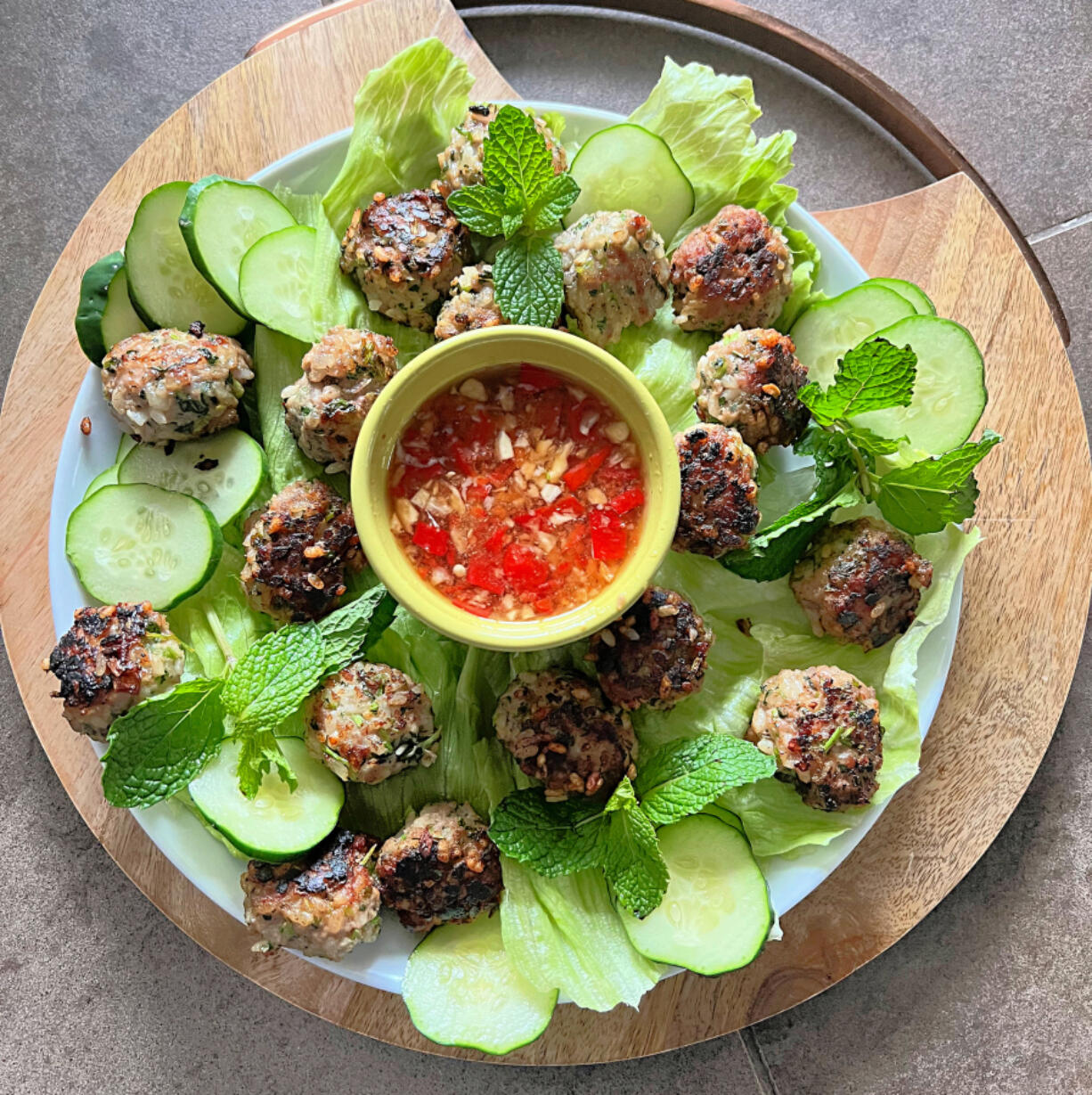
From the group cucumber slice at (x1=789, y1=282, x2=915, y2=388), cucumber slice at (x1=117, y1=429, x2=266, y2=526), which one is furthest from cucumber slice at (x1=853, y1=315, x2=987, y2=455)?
cucumber slice at (x1=117, y1=429, x2=266, y2=526)

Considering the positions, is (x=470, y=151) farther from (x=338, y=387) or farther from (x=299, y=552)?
(x=299, y=552)

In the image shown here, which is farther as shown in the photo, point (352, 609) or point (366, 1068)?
point (366, 1068)

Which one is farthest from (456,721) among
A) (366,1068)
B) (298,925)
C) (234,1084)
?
(234,1084)

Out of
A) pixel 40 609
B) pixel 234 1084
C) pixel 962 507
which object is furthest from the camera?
pixel 234 1084

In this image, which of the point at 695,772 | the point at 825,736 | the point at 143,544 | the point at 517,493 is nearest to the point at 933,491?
the point at 825,736

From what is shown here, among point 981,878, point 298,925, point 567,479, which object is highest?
point 567,479

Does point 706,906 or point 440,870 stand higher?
point 440,870

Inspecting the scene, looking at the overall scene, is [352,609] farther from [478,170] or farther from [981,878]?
[981,878]
